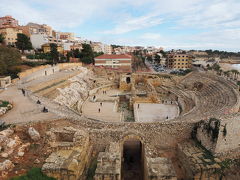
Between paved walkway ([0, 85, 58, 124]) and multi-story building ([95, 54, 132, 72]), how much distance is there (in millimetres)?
31319

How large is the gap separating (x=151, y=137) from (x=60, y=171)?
254 inches

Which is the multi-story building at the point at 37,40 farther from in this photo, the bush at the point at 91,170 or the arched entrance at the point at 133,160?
the bush at the point at 91,170

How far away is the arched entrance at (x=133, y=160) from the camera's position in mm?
10313

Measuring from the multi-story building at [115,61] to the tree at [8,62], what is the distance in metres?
25.0

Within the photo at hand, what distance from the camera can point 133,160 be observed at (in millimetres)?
11797

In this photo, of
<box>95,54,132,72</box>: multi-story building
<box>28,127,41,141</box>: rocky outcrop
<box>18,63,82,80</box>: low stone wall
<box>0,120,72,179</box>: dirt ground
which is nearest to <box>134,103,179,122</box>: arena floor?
<box>0,120,72,179</box>: dirt ground

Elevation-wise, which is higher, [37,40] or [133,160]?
[37,40]

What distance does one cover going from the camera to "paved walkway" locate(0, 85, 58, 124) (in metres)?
11.9

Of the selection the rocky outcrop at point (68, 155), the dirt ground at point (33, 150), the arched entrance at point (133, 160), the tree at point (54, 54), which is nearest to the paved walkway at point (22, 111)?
the dirt ground at point (33, 150)

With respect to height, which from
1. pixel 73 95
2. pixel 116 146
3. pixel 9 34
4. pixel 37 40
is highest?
pixel 9 34

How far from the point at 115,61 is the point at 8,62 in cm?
2870

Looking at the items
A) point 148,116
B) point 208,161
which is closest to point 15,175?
point 208,161

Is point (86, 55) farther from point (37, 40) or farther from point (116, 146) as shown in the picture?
point (116, 146)

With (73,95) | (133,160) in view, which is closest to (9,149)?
(133,160)
